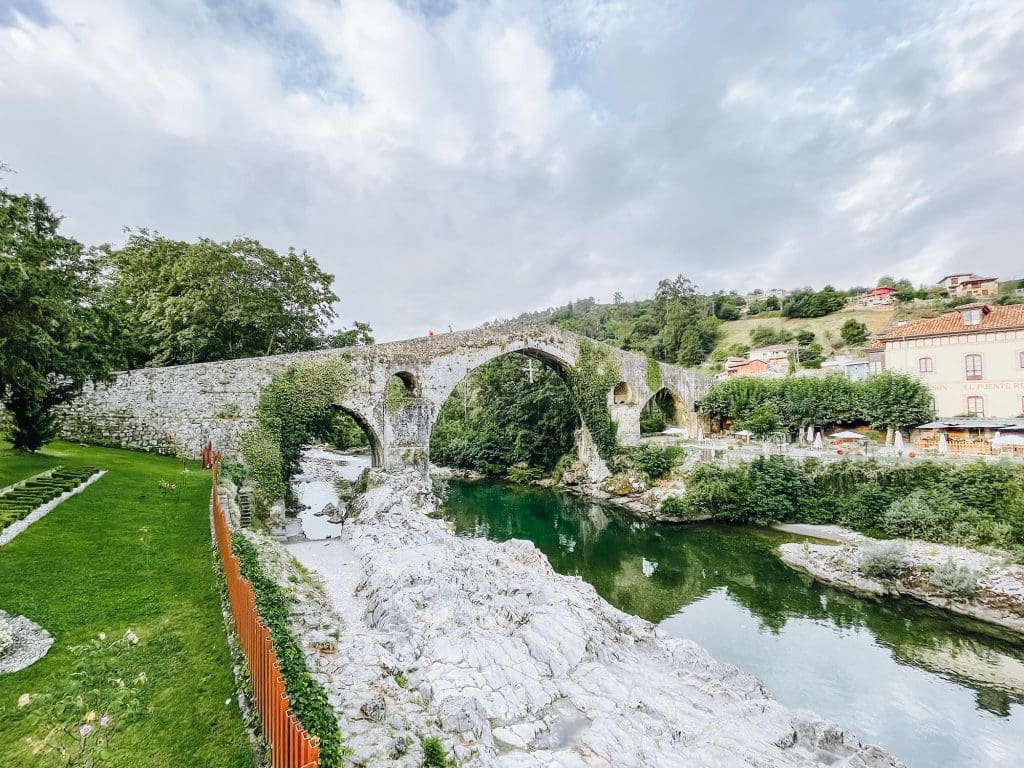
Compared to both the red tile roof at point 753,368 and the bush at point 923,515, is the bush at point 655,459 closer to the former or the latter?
the bush at point 923,515

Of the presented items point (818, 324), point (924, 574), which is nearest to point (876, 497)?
point (924, 574)

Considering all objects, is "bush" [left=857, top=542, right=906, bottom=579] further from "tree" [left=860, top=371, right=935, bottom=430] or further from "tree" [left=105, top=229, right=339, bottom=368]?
"tree" [left=105, top=229, right=339, bottom=368]

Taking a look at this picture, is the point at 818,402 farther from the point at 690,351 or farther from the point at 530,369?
the point at 690,351

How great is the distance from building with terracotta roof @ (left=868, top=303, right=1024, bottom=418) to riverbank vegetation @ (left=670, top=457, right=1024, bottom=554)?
22.6 feet

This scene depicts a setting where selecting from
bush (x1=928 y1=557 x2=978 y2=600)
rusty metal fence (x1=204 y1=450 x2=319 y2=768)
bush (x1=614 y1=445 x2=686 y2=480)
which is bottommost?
bush (x1=928 y1=557 x2=978 y2=600)

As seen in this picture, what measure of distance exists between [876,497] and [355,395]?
55.2 ft

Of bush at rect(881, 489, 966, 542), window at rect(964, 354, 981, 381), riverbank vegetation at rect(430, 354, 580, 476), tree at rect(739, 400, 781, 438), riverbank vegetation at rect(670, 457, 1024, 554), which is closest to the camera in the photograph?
riverbank vegetation at rect(670, 457, 1024, 554)

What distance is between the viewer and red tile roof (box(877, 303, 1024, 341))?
18230 millimetres

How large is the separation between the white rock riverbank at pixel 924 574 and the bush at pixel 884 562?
0.38 ft

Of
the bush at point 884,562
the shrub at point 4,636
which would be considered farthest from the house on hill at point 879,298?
the shrub at point 4,636

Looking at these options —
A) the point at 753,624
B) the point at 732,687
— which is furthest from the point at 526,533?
the point at 732,687

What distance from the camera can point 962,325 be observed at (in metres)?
19.3

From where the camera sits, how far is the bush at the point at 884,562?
11414mm

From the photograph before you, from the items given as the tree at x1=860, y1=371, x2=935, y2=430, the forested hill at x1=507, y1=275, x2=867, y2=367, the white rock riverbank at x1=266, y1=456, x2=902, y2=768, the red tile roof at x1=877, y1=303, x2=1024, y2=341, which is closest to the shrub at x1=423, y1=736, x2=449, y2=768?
the white rock riverbank at x1=266, y1=456, x2=902, y2=768
